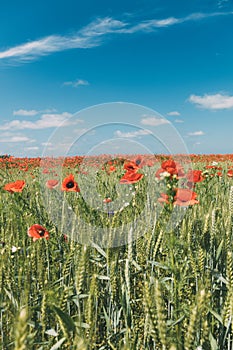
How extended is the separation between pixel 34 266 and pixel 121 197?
3.65 feet

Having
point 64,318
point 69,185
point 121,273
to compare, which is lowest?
point 121,273

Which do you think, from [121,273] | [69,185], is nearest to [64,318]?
[121,273]

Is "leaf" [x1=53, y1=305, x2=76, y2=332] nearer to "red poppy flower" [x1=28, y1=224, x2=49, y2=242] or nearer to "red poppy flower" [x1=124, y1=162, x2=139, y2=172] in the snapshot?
"red poppy flower" [x1=28, y1=224, x2=49, y2=242]

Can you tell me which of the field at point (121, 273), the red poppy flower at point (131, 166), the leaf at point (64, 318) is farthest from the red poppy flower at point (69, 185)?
the leaf at point (64, 318)

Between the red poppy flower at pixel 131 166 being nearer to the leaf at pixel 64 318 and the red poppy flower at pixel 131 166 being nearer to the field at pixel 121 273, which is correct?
the field at pixel 121 273

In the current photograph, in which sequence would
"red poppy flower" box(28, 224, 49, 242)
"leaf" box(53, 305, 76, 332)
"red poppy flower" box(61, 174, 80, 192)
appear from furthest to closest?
1. "red poppy flower" box(61, 174, 80, 192)
2. "red poppy flower" box(28, 224, 49, 242)
3. "leaf" box(53, 305, 76, 332)

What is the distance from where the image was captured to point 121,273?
1.51 metres

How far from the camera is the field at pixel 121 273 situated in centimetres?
81

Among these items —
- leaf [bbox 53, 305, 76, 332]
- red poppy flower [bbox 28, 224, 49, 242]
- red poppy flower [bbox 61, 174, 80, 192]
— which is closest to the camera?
leaf [bbox 53, 305, 76, 332]

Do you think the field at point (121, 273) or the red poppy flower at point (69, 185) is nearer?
the field at point (121, 273)

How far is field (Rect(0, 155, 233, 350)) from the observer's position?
2.65ft

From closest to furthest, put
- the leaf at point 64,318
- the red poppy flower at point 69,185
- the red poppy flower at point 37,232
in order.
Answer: the leaf at point 64,318, the red poppy flower at point 37,232, the red poppy flower at point 69,185

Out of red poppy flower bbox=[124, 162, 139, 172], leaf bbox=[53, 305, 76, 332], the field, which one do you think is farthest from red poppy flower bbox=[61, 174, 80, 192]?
leaf bbox=[53, 305, 76, 332]

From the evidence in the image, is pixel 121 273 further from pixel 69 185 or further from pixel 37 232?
pixel 69 185
